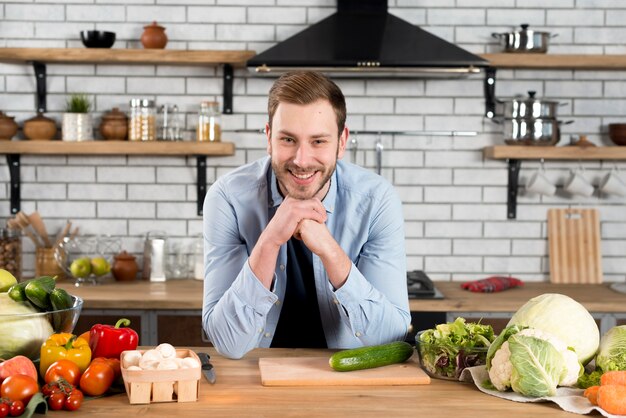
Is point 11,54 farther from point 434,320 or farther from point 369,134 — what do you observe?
point 434,320

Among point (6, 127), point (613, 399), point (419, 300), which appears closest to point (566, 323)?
point (613, 399)

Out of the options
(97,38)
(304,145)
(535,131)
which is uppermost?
(97,38)

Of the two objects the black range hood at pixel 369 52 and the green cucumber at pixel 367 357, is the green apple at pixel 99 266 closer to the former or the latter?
the black range hood at pixel 369 52

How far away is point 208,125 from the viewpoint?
15.0 ft

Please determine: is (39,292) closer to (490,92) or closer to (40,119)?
(40,119)

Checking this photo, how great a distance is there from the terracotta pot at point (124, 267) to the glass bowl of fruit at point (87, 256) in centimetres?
4

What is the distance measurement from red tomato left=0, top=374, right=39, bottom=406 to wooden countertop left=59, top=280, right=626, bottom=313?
7.10 ft

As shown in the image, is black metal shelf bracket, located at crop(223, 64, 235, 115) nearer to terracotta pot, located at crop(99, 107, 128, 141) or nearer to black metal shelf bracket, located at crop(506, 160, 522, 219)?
terracotta pot, located at crop(99, 107, 128, 141)

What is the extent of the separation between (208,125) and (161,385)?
2.76 m


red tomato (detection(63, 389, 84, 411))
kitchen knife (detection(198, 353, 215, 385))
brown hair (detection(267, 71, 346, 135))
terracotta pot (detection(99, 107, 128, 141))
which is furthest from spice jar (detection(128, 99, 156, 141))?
red tomato (detection(63, 389, 84, 411))

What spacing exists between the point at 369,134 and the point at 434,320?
3.86 ft

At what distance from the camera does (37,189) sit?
4773 millimetres

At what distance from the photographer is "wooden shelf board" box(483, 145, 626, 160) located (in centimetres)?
448

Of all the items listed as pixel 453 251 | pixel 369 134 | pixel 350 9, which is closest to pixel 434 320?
pixel 453 251
